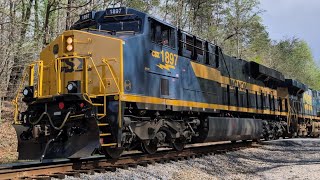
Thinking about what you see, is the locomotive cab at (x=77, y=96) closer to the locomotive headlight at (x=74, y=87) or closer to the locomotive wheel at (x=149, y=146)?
the locomotive headlight at (x=74, y=87)

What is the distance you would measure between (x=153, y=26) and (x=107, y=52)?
176cm

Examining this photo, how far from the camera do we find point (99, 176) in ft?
22.0

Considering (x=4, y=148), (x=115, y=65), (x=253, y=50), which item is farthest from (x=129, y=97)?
(x=253, y=50)

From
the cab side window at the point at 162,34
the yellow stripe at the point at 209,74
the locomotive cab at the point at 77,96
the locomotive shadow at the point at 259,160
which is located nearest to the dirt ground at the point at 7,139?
the locomotive cab at the point at 77,96

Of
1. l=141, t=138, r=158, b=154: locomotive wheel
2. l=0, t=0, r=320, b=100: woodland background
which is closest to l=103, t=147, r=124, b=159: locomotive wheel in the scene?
l=141, t=138, r=158, b=154: locomotive wheel

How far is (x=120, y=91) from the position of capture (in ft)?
25.8

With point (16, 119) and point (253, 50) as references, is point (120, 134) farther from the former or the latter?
point (253, 50)

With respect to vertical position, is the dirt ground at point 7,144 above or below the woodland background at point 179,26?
below

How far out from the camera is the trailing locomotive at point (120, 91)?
7.48 metres

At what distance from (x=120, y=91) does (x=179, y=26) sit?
27.0 meters

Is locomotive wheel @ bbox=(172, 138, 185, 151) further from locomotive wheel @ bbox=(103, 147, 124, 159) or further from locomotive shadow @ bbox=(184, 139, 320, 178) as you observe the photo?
locomotive wheel @ bbox=(103, 147, 124, 159)

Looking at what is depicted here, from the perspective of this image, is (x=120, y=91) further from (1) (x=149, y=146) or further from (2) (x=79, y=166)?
(1) (x=149, y=146)

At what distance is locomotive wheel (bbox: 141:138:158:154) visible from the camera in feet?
29.9

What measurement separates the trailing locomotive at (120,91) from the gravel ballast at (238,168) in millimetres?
765
